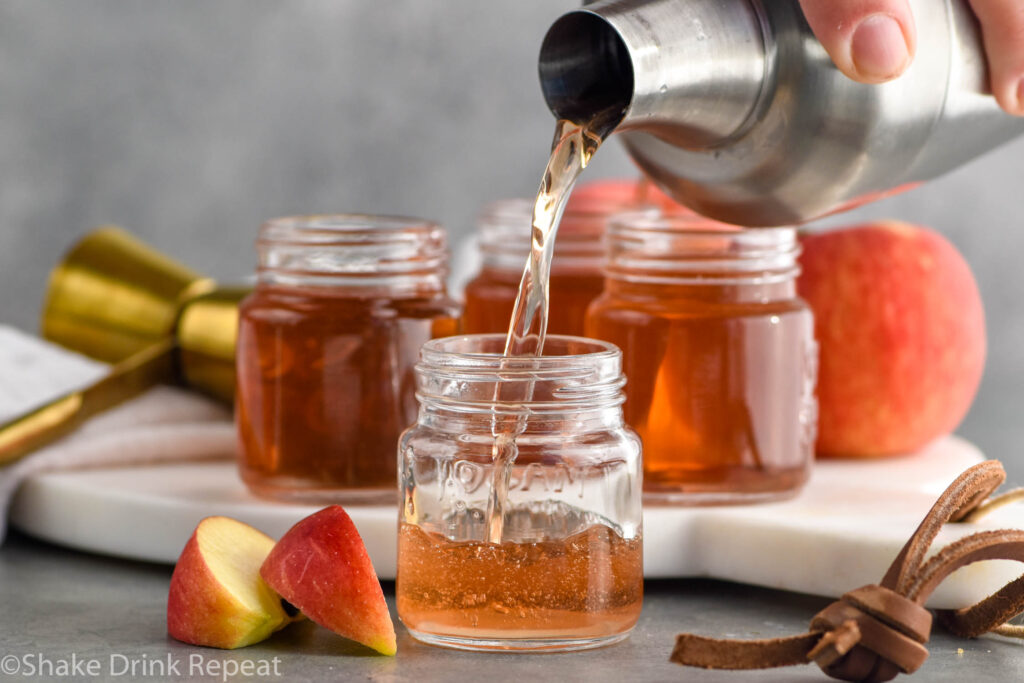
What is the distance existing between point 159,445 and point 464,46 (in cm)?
148

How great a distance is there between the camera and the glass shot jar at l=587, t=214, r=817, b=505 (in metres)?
1.27

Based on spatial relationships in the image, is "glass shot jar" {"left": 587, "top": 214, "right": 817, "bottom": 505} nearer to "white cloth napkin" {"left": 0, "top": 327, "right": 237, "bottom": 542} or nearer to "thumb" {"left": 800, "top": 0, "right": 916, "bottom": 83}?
"thumb" {"left": 800, "top": 0, "right": 916, "bottom": 83}

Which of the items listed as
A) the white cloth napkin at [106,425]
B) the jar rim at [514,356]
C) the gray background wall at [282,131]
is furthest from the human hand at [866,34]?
the gray background wall at [282,131]

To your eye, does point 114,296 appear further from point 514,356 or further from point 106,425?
point 514,356

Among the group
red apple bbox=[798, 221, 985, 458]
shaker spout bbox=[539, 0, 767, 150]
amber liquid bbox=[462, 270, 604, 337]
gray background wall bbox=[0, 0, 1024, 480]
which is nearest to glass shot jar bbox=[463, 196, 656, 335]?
amber liquid bbox=[462, 270, 604, 337]

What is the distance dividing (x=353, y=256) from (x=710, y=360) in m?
0.33

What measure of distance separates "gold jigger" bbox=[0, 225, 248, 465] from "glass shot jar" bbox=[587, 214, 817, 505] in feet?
1.78

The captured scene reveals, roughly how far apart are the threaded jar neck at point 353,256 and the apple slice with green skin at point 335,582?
0.31 metres

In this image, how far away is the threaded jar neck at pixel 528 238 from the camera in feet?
4.84

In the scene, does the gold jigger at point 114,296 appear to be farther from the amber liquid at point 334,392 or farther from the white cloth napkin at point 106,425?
the amber liquid at point 334,392

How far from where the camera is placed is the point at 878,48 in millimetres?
1026

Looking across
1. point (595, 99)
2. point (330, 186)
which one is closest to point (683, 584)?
point (595, 99)

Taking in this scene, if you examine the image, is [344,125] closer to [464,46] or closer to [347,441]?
[464,46]

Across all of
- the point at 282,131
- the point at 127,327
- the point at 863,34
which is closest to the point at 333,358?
the point at 863,34
